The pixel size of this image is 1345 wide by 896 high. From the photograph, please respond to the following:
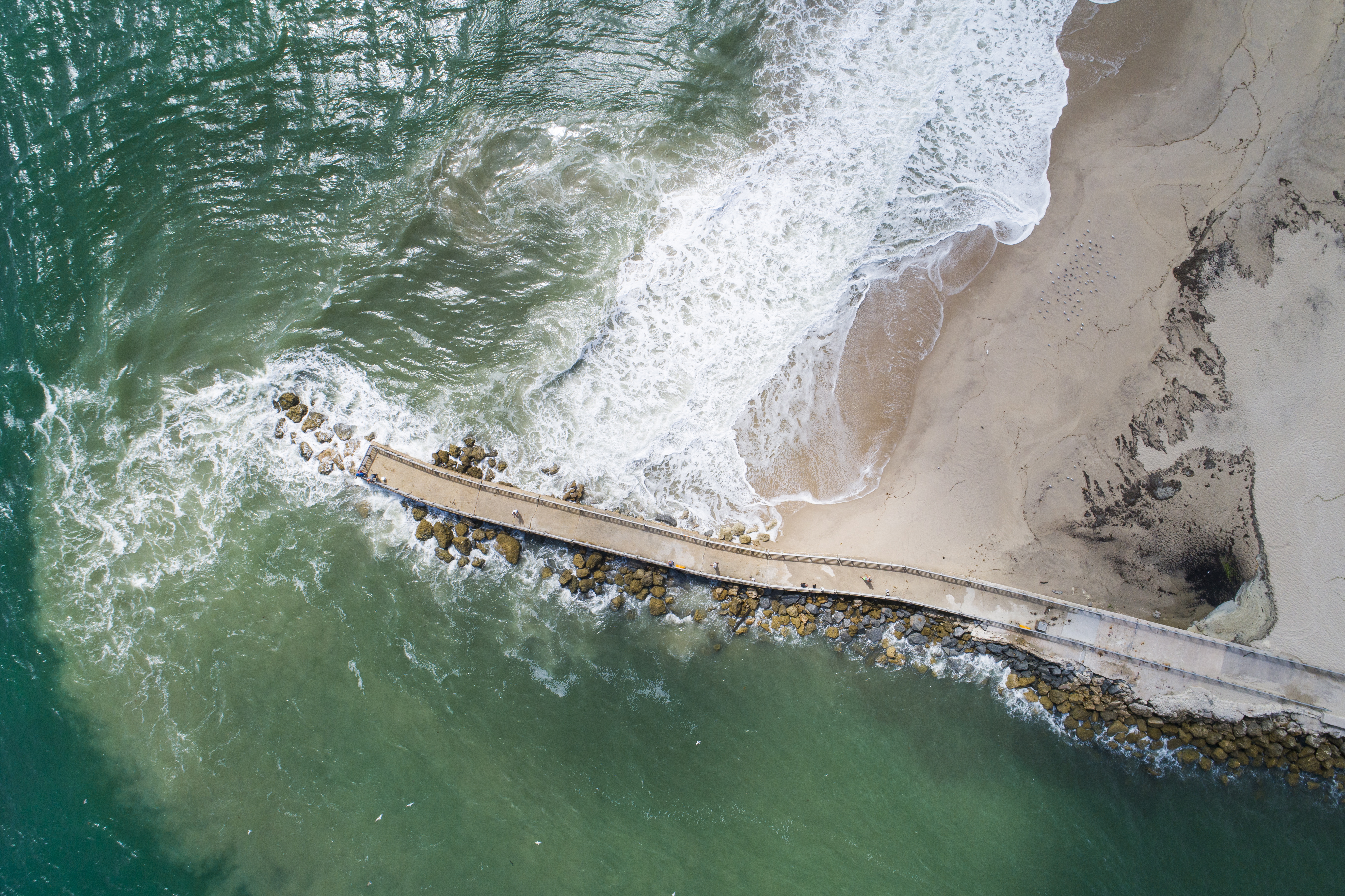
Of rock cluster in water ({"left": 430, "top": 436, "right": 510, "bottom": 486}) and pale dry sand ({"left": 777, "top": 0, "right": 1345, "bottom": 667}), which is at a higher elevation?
pale dry sand ({"left": 777, "top": 0, "right": 1345, "bottom": 667})

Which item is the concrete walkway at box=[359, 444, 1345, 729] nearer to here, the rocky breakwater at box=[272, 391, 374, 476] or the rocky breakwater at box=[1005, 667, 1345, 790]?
the rocky breakwater at box=[1005, 667, 1345, 790]

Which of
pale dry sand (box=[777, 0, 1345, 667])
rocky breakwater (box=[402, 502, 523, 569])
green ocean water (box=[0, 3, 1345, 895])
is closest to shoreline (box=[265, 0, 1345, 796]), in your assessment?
pale dry sand (box=[777, 0, 1345, 667])

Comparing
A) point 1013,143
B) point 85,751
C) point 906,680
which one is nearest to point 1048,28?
point 1013,143

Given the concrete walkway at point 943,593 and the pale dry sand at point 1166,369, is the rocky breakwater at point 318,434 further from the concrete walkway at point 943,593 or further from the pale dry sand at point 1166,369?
the pale dry sand at point 1166,369

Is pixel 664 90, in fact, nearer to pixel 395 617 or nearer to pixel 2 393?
pixel 395 617

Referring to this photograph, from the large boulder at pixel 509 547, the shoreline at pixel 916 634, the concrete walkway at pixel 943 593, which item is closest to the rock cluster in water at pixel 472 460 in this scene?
the shoreline at pixel 916 634

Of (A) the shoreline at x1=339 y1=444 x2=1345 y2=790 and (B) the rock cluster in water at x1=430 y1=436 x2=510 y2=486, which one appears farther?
(B) the rock cluster in water at x1=430 y1=436 x2=510 y2=486
